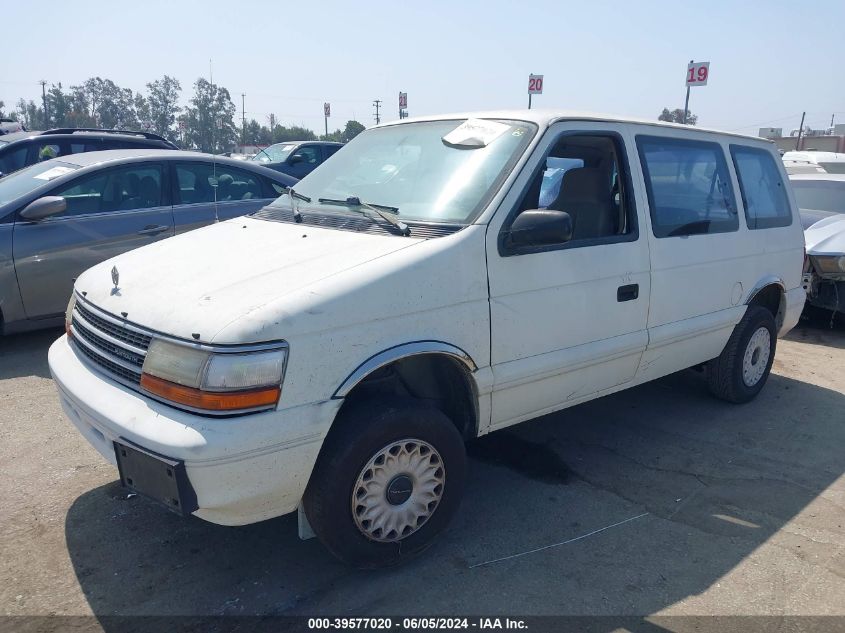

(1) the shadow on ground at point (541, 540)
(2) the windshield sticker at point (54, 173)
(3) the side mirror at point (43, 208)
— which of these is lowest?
(1) the shadow on ground at point (541, 540)

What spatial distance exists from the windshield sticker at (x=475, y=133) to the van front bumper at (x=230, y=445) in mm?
1590

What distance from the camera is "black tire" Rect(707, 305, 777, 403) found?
16.2 ft

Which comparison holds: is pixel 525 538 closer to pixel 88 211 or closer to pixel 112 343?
pixel 112 343

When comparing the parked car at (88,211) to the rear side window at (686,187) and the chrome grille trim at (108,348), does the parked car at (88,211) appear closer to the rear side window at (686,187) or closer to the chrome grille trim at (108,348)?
the chrome grille trim at (108,348)

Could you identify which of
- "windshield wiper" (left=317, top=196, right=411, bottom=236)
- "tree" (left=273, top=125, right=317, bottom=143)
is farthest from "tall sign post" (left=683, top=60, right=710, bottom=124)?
"tree" (left=273, top=125, right=317, bottom=143)

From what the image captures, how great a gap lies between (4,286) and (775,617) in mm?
5592

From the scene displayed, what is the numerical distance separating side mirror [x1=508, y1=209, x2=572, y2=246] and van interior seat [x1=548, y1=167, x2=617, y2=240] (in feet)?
1.82

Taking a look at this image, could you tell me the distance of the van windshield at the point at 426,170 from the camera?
3311mm

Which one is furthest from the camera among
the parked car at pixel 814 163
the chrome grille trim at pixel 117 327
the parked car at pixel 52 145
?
the parked car at pixel 814 163

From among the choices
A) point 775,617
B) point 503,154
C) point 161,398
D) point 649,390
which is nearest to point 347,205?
point 503,154

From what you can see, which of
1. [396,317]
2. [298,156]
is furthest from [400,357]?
[298,156]

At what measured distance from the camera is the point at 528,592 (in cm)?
290

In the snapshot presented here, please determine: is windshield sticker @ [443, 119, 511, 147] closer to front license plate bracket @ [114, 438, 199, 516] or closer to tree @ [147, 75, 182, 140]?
front license plate bracket @ [114, 438, 199, 516]

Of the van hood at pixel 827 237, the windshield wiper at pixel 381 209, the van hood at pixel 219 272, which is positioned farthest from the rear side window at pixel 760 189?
the van hood at pixel 219 272
